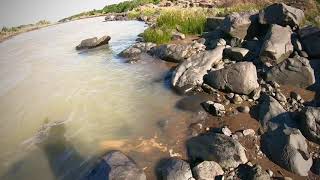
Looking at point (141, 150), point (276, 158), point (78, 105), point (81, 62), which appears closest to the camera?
point (276, 158)

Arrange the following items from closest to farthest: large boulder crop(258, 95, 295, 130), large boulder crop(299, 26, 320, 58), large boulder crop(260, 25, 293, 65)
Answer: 1. large boulder crop(258, 95, 295, 130)
2. large boulder crop(299, 26, 320, 58)
3. large boulder crop(260, 25, 293, 65)

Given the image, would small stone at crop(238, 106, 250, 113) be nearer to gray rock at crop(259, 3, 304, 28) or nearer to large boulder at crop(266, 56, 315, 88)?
large boulder at crop(266, 56, 315, 88)

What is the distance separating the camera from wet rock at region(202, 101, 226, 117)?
25.1 feet

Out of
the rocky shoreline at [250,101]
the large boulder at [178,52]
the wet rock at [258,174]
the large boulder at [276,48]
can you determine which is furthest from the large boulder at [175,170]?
the large boulder at [178,52]

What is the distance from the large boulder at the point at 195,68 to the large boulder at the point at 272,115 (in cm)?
221

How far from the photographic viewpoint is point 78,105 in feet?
30.0

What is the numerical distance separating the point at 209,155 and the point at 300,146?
165 cm

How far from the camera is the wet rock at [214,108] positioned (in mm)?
7649

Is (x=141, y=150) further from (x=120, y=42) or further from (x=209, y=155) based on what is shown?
(x=120, y=42)

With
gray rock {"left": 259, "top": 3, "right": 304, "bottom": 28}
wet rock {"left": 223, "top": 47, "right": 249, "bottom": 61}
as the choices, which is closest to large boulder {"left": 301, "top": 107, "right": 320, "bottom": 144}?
wet rock {"left": 223, "top": 47, "right": 249, "bottom": 61}

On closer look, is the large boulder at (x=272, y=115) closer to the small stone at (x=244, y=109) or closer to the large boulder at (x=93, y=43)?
the small stone at (x=244, y=109)

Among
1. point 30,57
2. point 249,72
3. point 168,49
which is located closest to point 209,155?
point 249,72

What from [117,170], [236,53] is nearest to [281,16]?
[236,53]

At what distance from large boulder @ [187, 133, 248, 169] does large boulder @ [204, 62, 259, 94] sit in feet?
7.05
